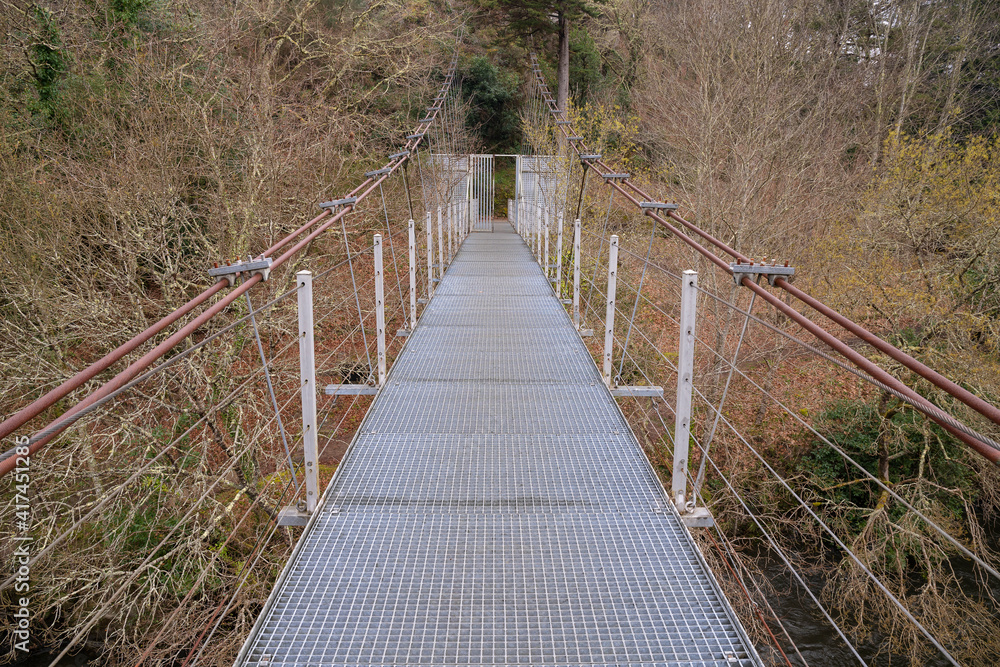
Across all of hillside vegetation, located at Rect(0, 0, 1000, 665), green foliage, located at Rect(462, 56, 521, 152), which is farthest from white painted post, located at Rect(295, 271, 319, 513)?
green foliage, located at Rect(462, 56, 521, 152)

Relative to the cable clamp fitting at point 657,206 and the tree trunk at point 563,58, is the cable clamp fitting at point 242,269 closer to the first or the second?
the cable clamp fitting at point 657,206

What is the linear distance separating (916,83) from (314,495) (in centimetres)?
1269

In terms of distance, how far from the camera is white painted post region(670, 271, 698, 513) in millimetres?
2121

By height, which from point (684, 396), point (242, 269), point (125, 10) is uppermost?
point (125, 10)

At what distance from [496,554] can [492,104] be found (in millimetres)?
19145

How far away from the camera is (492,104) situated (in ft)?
63.2

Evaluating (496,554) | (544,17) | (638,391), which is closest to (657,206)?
(638,391)

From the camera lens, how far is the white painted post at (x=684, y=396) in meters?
2.12

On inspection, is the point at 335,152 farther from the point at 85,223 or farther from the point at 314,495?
the point at 314,495

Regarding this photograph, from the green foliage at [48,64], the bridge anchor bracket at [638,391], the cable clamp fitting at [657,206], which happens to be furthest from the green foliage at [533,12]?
the bridge anchor bracket at [638,391]

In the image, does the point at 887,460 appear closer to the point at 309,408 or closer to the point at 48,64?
the point at 309,408

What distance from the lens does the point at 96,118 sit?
600 cm

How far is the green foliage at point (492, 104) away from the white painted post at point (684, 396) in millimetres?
16290

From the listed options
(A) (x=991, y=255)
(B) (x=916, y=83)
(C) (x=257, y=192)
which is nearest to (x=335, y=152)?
(C) (x=257, y=192)
